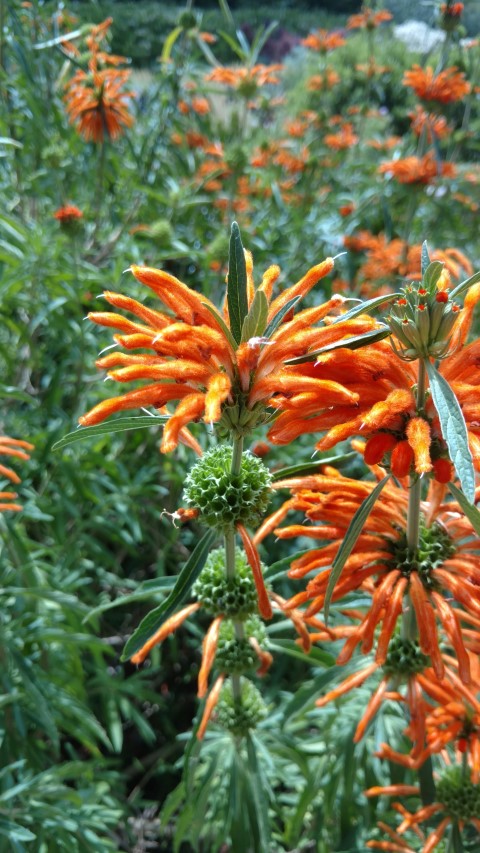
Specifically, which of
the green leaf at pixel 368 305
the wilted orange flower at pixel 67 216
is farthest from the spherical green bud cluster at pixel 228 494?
the wilted orange flower at pixel 67 216

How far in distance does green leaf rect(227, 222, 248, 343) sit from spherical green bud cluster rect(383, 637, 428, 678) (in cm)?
72

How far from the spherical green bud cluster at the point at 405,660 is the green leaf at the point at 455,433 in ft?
2.07

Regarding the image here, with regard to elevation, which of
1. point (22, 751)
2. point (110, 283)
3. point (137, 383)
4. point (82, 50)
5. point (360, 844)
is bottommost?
point (360, 844)

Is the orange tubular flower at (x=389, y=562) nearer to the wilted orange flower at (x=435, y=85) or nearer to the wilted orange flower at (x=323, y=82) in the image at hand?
the wilted orange flower at (x=435, y=85)

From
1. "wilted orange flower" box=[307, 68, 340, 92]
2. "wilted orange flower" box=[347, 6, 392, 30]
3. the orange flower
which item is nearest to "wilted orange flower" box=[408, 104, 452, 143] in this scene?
the orange flower

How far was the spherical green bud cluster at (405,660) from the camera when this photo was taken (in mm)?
1342

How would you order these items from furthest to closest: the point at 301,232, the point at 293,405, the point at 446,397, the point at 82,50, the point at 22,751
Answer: the point at 82,50, the point at 301,232, the point at 22,751, the point at 293,405, the point at 446,397

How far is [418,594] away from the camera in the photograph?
42.9 inches

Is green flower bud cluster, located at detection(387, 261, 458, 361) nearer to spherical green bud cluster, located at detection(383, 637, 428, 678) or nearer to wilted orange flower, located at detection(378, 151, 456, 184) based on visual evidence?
spherical green bud cluster, located at detection(383, 637, 428, 678)

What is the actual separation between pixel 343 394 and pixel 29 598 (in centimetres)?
135

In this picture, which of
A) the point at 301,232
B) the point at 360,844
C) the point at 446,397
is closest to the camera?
the point at 446,397

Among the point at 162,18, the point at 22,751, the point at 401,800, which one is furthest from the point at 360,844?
the point at 162,18

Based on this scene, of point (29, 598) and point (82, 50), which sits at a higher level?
point (82, 50)

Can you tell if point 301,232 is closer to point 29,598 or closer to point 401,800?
point 29,598
